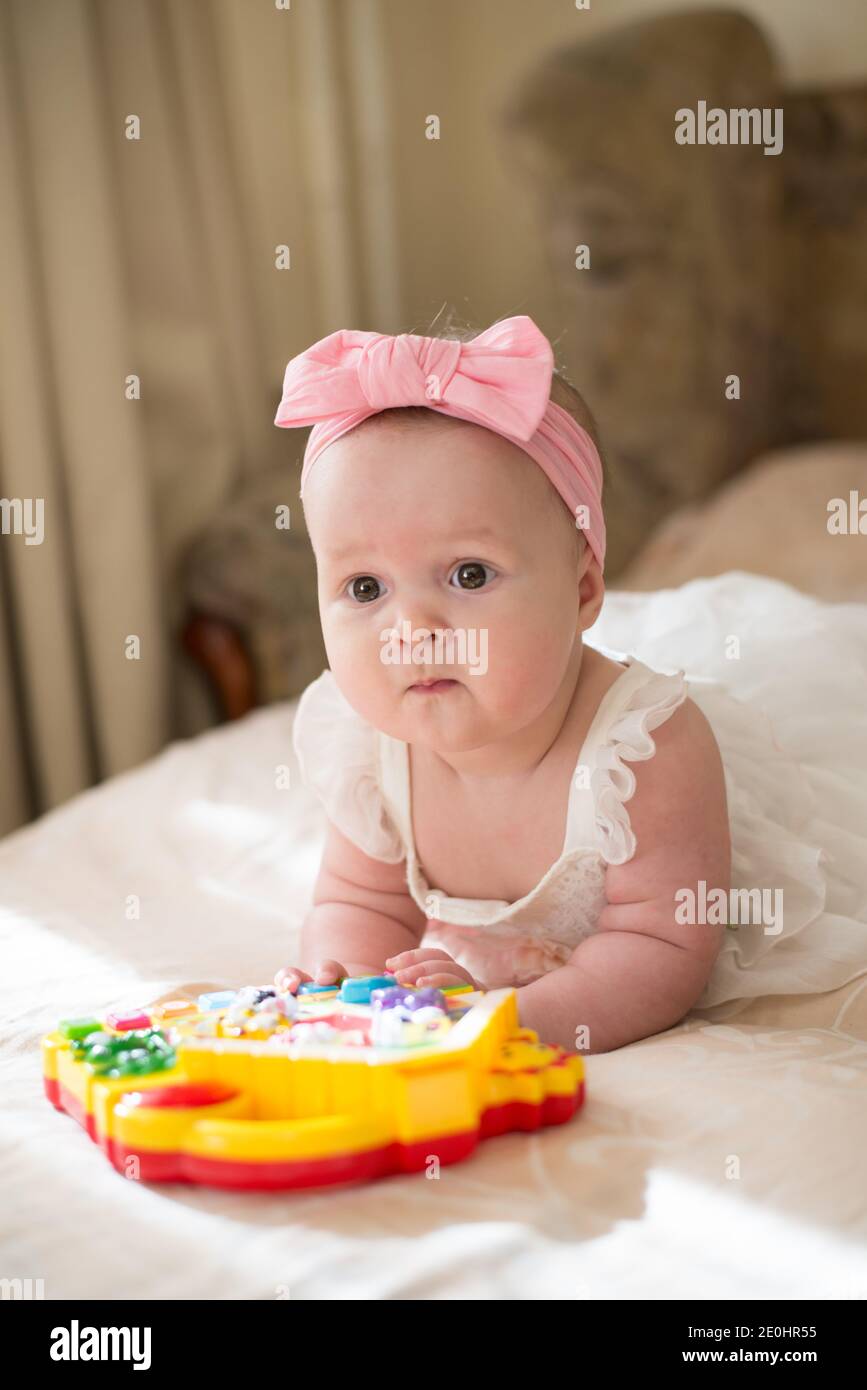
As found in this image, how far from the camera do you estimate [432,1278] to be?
71 centimetres

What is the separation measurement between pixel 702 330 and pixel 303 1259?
2.29m

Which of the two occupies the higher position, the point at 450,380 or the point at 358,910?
the point at 450,380

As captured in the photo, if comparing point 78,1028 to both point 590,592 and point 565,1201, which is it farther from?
point 590,592

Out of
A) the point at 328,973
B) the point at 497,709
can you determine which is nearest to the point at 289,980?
the point at 328,973

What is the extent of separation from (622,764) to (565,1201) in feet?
1.40

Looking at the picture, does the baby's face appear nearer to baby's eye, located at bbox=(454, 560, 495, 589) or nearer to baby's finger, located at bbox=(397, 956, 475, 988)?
baby's eye, located at bbox=(454, 560, 495, 589)

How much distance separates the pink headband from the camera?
1.02 metres

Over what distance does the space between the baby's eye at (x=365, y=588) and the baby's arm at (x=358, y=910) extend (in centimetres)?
32

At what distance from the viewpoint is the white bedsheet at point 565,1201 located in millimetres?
717

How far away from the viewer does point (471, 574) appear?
104 centimetres

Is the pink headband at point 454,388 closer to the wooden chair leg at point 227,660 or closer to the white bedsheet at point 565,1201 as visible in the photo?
the white bedsheet at point 565,1201

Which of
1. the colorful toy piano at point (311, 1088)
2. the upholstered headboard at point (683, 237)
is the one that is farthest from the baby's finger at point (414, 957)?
the upholstered headboard at point (683, 237)
